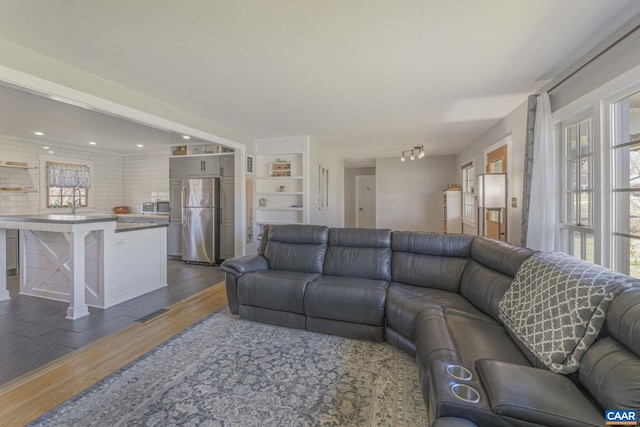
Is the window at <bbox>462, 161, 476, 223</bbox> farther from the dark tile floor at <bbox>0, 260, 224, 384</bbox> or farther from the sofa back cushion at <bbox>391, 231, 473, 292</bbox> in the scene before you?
the dark tile floor at <bbox>0, 260, 224, 384</bbox>

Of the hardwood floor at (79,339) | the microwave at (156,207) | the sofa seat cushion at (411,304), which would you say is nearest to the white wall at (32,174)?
the microwave at (156,207)

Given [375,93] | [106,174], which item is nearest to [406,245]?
[375,93]

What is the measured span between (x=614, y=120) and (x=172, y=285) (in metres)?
4.99

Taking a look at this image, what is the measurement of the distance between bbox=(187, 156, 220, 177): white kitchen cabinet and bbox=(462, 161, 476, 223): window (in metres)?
4.95

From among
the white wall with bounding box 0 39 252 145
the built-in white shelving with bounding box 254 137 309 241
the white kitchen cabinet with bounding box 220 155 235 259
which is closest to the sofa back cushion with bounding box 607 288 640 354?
the white wall with bounding box 0 39 252 145

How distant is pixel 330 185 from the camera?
6738 millimetres

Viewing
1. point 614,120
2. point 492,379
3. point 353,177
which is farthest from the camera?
point 353,177

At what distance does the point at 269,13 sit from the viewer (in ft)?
5.74

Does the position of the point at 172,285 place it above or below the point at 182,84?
below

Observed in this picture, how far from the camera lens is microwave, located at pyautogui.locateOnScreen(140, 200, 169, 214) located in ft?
19.7

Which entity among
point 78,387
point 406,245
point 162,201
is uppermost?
point 162,201

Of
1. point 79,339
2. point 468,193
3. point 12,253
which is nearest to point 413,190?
point 468,193

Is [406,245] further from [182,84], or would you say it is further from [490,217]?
[182,84]

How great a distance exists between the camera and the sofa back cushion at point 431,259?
8.73 feet
